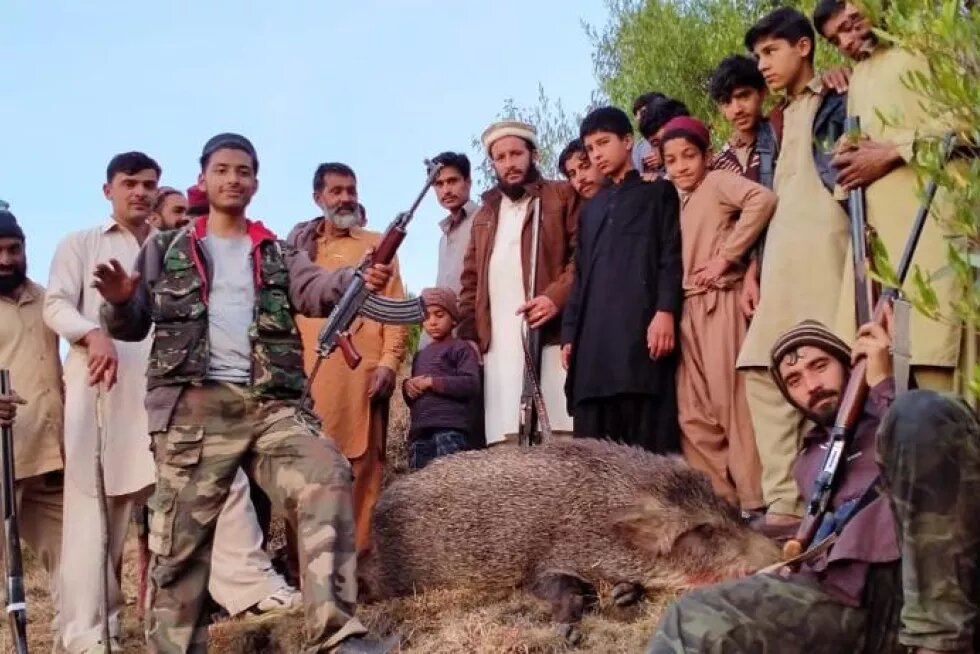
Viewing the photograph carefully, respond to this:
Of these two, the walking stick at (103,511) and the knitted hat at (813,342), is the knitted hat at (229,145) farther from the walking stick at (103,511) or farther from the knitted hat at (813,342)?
the knitted hat at (813,342)

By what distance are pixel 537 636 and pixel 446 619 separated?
649 mm

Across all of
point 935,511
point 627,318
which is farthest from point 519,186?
point 935,511

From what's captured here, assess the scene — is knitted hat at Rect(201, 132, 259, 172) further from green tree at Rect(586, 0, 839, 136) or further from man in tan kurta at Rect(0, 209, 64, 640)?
green tree at Rect(586, 0, 839, 136)

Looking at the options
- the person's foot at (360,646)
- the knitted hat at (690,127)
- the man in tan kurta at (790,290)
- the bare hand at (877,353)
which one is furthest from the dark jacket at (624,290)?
the bare hand at (877,353)

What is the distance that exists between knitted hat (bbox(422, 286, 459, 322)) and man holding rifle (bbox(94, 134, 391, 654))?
1.70 m

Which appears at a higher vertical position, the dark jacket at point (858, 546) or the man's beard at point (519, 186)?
the man's beard at point (519, 186)

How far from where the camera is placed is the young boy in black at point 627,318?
676cm

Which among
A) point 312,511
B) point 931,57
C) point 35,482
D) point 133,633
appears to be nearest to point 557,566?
point 312,511

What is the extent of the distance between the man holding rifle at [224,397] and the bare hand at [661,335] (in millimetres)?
1376

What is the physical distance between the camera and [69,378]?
6.98 metres

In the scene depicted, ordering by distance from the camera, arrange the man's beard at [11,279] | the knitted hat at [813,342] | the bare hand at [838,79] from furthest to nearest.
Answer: the man's beard at [11,279]
the bare hand at [838,79]
the knitted hat at [813,342]

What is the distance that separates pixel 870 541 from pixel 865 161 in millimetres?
2330

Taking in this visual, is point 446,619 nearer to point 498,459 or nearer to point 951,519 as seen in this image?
point 498,459

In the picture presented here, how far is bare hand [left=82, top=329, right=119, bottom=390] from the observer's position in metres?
6.57
